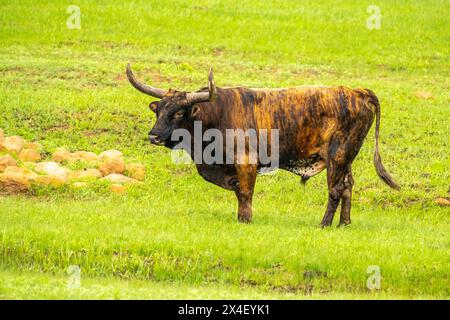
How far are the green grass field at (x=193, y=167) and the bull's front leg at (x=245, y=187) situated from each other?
252 mm

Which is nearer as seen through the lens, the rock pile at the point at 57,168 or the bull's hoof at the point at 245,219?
the bull's hoof at the point at 245,219

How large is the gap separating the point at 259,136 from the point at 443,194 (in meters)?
4.41

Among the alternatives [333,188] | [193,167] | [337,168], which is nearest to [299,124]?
[337,168]

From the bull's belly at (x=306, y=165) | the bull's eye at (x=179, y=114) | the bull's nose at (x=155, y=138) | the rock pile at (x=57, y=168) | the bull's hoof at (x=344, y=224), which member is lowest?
the bull's hoof at (x=344, y=224)

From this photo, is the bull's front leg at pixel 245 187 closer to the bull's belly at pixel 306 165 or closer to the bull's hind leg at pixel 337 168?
the bull's belly at pixel 306 165

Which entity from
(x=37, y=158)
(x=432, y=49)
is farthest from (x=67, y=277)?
(x=432, y=49)

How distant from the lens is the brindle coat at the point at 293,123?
16359mm

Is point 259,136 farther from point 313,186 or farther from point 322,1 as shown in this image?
point 322,1

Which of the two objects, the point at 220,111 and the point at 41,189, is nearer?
the point at 220,111

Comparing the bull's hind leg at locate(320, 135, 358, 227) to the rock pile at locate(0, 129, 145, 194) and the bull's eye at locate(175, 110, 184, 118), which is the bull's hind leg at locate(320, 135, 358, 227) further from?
the rock pile at locate(0, 129, 145, 194)

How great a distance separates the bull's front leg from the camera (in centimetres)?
1648

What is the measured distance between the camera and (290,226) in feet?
53.9

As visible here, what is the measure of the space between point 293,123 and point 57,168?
4.71m

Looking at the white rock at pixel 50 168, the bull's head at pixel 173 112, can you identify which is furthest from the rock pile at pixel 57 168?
the bull's head at pixel 173 112
